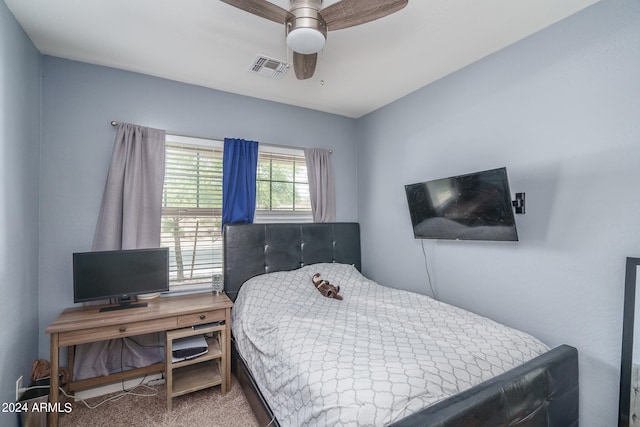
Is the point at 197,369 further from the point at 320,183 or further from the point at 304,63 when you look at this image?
the point at 304,63

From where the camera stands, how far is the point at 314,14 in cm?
149

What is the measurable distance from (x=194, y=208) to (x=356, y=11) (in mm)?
2156

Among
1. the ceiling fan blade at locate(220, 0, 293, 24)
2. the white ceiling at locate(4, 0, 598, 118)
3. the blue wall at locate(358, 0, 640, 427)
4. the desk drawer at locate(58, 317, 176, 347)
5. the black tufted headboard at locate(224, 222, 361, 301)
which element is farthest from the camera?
the black tufted headboard at locate(224, 222, 361, 301)

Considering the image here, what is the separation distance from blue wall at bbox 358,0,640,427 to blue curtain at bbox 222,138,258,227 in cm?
176

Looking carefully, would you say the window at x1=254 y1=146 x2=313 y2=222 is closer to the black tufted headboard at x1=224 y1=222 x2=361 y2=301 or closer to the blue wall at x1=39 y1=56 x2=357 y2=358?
the black tufted headboard at x1=224 y1=222 x2=361 y2=301

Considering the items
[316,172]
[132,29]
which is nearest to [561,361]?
[316,172]

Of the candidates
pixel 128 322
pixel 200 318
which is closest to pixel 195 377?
pixel 200 318

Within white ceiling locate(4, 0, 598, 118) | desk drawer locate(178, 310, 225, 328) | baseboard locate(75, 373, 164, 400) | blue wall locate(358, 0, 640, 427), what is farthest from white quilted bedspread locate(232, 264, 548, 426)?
white ceiling locate(4, 0, 598, 118)

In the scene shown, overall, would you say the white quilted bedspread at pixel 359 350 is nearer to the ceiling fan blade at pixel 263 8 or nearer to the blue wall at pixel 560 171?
the blue wall at pixel 560 171

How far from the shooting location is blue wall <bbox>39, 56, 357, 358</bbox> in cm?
228

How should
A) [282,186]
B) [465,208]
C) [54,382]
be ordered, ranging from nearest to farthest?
[54,382] → [465,208] → [282,186]

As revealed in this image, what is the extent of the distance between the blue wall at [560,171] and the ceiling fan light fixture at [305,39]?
1.53m

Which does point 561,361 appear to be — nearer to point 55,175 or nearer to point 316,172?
point 316,172

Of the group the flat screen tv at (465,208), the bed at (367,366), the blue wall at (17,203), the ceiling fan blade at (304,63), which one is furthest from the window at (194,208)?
the flat screen tv at (465,208)
